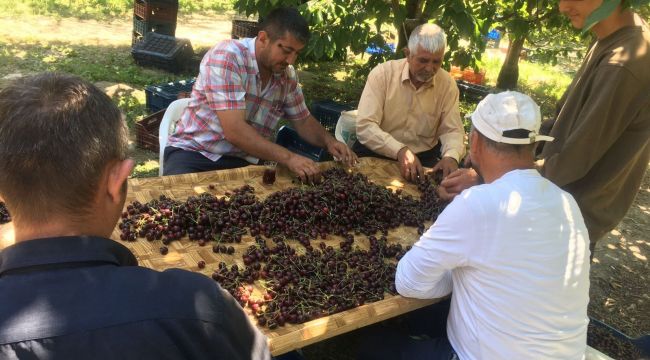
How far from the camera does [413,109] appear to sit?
4.34 meters

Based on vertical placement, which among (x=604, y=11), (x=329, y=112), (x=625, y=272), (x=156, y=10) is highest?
(x=604, y=11)

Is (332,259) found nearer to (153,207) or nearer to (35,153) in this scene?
(153,207)

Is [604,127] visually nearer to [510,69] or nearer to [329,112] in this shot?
[329,112]

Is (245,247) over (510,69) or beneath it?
beneath

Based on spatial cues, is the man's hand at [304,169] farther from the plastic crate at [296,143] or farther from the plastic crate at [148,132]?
the plastic crate at [148,132]

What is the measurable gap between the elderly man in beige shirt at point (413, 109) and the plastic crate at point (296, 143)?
0.38 m

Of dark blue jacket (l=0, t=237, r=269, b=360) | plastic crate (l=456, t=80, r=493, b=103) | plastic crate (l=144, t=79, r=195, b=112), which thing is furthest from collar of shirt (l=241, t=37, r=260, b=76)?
plastic crate (l=456, t=80, r=493, b=103)

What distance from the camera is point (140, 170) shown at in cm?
507

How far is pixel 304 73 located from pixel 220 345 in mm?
8872

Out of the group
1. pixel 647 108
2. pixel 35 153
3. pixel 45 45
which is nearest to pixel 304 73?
pixel 45 45

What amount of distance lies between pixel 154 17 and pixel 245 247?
770 cm

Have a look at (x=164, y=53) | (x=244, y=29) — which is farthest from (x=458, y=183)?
(x=164, y=53)

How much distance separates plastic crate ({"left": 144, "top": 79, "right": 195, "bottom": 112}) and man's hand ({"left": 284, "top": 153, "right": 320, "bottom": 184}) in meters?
3.07

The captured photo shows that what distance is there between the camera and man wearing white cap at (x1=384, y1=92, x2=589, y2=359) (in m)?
1.94
